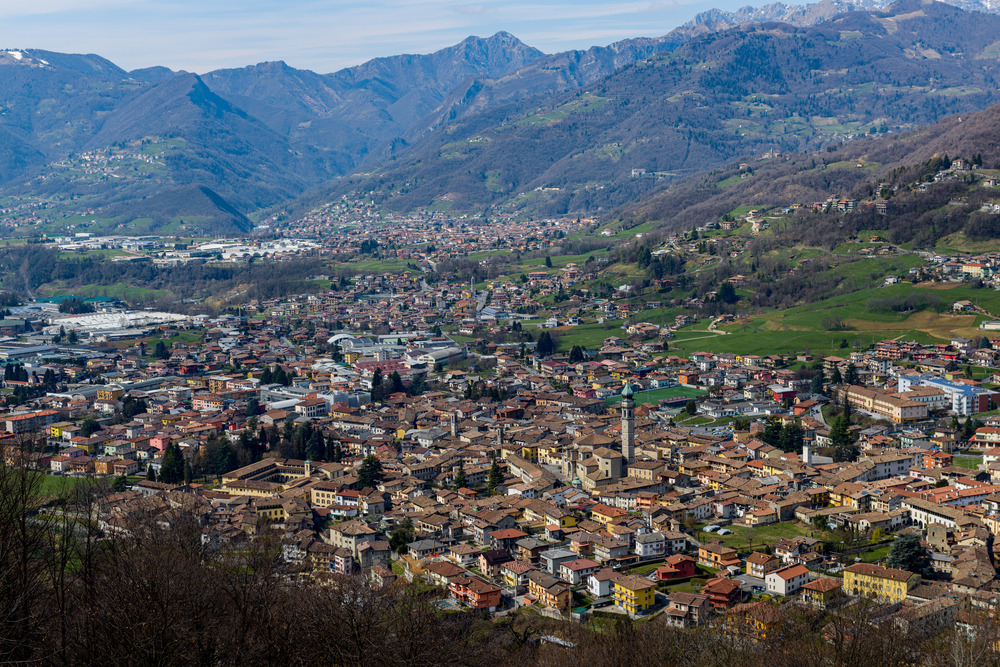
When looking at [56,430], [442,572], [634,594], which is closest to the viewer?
[634,594]

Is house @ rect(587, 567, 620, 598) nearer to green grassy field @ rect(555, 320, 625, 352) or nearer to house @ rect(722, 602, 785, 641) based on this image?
house @ rect(722, 602, 785, 641)

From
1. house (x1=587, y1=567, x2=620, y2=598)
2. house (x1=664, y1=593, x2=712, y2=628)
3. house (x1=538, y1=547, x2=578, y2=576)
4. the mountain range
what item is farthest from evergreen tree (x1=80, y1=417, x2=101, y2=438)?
the mountain range

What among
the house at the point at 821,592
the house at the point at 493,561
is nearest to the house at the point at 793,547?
the house at the point at 821,592

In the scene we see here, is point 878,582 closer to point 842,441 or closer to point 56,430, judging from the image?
point 842,441

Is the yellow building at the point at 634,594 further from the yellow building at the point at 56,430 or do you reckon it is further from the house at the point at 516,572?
the yellow building at the point at 56,430

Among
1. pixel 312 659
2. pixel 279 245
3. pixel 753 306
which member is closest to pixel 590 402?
pixel 753 306

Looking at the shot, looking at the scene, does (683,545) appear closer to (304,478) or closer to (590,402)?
(304,478)

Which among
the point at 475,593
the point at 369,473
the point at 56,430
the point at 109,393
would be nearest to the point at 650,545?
the point at 475,593

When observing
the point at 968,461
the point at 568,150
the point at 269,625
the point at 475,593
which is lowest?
the point at 475,593
